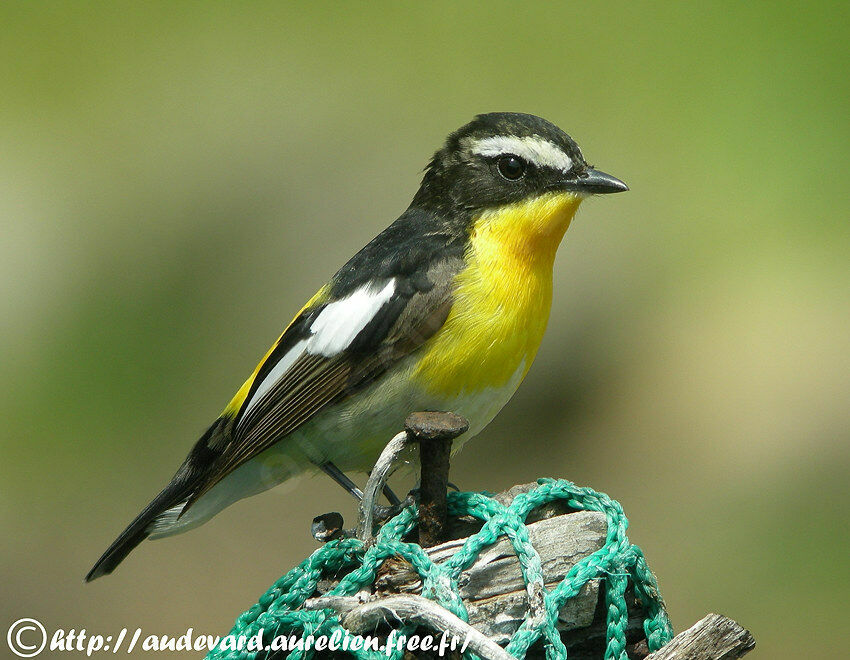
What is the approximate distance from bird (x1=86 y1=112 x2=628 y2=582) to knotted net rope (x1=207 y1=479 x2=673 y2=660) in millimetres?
1041

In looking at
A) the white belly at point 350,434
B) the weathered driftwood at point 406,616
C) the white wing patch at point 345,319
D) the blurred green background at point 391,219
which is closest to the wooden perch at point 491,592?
the weathered driftwood at point 406,616

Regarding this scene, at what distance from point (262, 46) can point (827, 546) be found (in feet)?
25.3

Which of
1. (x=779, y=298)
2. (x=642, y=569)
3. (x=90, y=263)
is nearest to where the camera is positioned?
(x=642, y=569)

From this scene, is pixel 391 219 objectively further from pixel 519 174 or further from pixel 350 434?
pixel 350 434

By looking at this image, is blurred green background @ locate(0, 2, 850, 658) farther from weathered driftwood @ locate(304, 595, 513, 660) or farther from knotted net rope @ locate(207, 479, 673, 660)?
weathered driftwood @ locate(304, 595, 513, 660)

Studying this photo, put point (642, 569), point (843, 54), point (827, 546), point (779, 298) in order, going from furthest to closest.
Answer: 1. point (843, 54)
2. point (779, 298)
3. point (827, 546)
4. point (642, 569)

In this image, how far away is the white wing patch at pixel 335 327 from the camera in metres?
3.81

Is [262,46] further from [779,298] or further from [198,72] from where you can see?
[779,298]

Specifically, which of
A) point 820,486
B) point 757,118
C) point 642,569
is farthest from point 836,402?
point 642,569

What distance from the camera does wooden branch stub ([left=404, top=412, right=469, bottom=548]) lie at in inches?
97.2

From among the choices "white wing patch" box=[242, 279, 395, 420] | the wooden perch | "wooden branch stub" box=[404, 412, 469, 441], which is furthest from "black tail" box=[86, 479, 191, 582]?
"wooden branch stub" box=[404, 412, 469, 441]

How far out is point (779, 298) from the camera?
28.3 feet

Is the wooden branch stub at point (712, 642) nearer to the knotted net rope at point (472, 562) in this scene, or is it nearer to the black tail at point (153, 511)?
the knotted net rope at point (472, 562)

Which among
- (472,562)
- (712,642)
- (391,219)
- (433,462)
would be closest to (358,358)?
(433,462)
